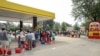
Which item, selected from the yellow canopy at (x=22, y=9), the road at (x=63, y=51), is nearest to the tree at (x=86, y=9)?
the yellow canopy at (x=22, y=9)

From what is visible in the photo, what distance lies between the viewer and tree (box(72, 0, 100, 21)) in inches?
2180

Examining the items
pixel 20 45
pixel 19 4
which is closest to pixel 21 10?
pixel 19 4

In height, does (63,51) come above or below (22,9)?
below

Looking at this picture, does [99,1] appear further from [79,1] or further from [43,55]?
[43,55]

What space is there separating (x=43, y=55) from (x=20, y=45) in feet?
15.5

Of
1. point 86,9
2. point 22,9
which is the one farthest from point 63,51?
point 86,9

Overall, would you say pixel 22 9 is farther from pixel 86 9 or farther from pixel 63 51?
pixel 86 9

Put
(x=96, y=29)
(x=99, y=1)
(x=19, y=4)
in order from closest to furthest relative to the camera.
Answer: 1. (x=19, y=4)
2. (x=96, y=29)
3. (x=99, y=1)

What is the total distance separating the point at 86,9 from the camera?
5594cm

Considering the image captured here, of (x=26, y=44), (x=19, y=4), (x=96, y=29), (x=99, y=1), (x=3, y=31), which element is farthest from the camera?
(x=99, y=1)

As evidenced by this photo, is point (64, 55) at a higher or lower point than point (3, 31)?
lower

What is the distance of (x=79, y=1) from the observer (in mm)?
57844

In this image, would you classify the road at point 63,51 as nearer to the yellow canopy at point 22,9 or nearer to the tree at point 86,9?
the yellow canopy at point 22,9

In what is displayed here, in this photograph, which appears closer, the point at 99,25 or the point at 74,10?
the point at 99,25
